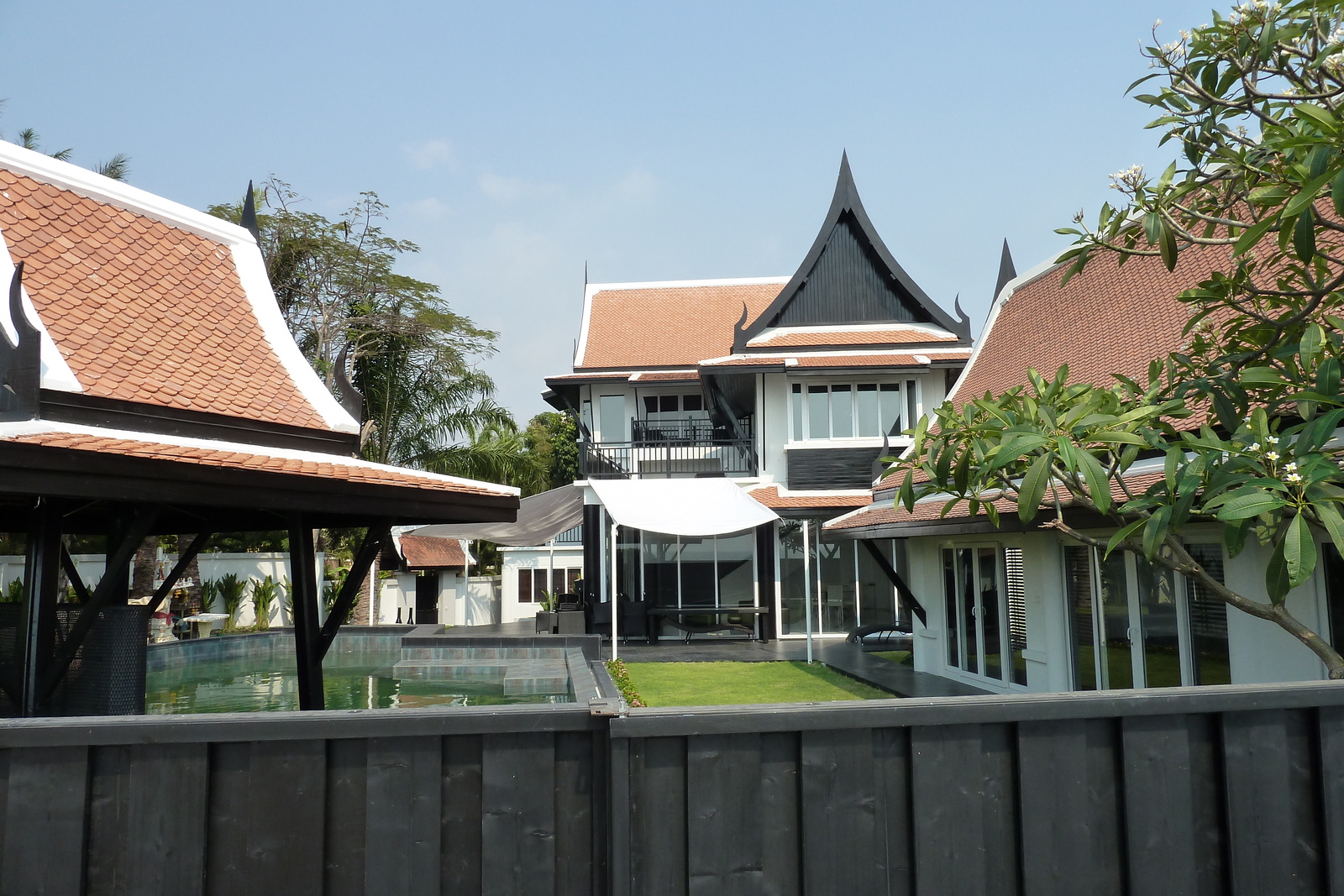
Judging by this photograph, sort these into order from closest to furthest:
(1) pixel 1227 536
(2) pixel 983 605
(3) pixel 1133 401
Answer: (1) pixel 1227 536
(3) pixel 1133 401
(2) pixel 983 605

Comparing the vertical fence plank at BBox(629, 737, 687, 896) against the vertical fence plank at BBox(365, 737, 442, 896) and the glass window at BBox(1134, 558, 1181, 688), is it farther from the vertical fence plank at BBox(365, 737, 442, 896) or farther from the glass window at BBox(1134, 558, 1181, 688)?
the glass window at BBox(1134, 558, 1181, 688)

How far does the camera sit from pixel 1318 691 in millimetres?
2682

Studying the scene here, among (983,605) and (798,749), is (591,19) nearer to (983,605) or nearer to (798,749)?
(798,749)

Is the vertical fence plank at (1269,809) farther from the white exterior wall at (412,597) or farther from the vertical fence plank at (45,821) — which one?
the white exterior wall at (412,597)

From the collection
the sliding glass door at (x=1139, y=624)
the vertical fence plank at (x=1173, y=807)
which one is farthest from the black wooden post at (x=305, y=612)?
the sliding glass door at (x=1139, y=624)

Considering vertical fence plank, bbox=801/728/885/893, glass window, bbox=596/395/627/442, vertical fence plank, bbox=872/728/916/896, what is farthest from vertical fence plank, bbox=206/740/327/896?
glass window, bbox=596/395/627/442

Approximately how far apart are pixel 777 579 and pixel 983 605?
273 inches

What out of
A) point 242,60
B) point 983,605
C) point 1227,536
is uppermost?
point 242,60

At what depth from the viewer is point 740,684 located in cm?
1305

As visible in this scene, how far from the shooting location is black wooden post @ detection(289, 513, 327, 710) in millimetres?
6664

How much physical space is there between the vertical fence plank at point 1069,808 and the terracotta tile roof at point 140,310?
6.62 metres

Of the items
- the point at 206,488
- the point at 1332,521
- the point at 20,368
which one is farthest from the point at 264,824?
the point at 20,368

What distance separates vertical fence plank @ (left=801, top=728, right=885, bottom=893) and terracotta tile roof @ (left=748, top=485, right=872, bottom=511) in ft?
49.7

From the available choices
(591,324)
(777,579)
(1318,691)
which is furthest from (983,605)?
(591,324)
